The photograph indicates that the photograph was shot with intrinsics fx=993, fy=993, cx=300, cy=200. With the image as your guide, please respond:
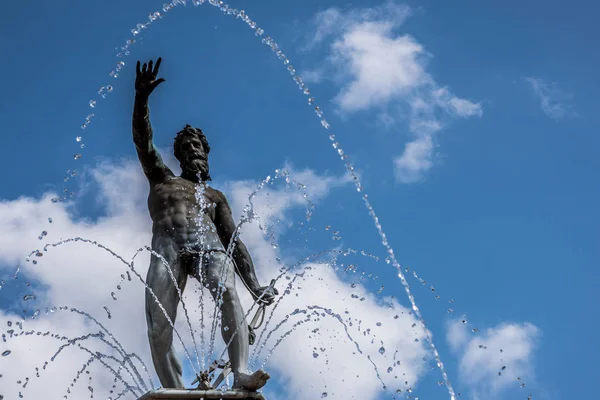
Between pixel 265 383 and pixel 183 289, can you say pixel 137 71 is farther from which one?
pixel 265 383

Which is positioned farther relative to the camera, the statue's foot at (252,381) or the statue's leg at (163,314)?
the statue's leg at (163,314)

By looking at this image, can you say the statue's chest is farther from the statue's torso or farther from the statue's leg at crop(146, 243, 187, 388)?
the statue's leg at crop(146, 243, 187, 388)

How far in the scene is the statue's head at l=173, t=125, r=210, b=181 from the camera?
10.8m

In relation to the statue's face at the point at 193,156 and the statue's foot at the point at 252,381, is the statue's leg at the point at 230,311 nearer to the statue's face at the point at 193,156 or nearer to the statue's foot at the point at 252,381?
the statue's foot at the point at 252,381

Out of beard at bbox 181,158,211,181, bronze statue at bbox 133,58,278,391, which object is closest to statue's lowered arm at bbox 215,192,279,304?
bronze statue at bbox 133,58,278,391

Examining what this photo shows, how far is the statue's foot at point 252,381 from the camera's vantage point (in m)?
8.47

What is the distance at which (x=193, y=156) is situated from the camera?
35.6 feet

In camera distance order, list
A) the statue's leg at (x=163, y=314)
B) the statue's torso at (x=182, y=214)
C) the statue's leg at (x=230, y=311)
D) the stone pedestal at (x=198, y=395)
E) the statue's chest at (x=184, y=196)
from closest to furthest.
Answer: the stone pedestal at (x=198, y=395) < the statue's leg at (x=163, y=314) < the statue's leg at (x=230, y=311) < the statue's torso at (x=182, y=214) < the statue's chest at (x=184, y=196)

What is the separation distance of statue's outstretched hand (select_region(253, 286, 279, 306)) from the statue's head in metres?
1.42

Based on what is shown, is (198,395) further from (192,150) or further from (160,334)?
(192,150)

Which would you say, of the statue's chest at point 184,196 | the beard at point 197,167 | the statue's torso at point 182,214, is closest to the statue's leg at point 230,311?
the statue's torso at point 182,214

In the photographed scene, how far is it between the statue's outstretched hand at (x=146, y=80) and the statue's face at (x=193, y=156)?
0.83 meters

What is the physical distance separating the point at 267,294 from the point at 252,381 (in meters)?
1.85

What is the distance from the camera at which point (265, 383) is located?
28.0ft
